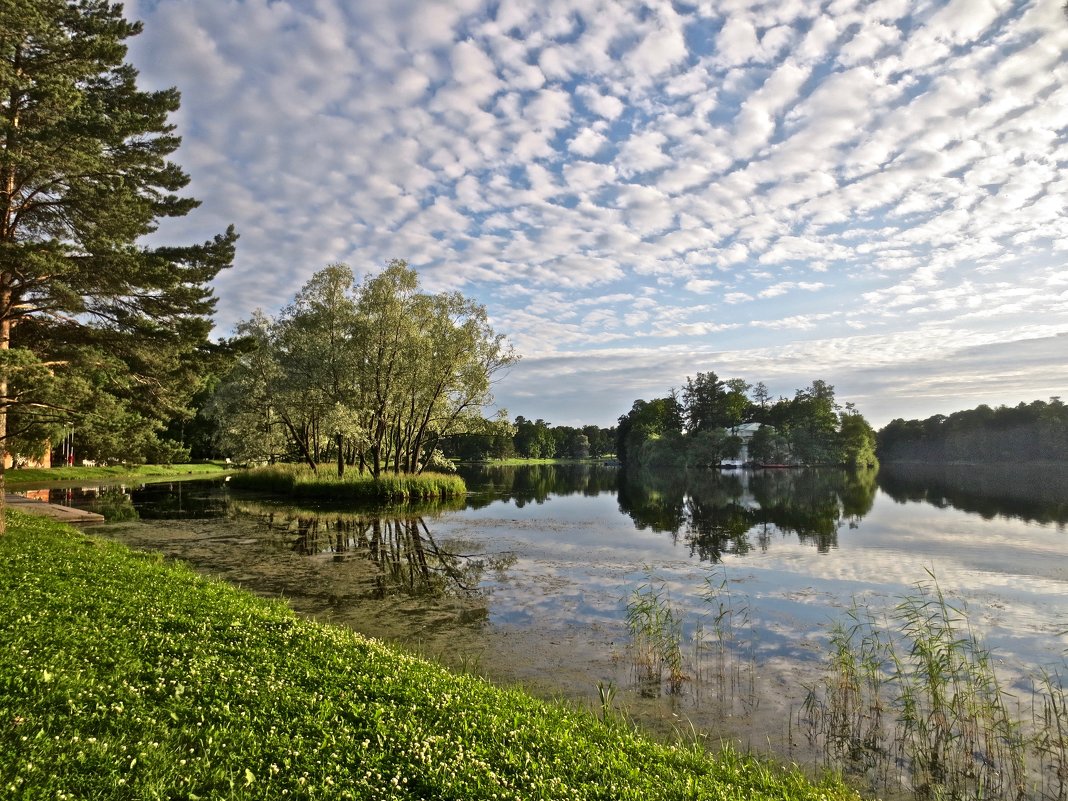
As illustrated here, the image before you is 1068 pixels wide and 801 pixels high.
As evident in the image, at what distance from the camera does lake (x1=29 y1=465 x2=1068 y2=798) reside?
9.46m

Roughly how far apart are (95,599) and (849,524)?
3100 cm

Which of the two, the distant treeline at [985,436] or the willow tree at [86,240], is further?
the distant treeline at [985,436]

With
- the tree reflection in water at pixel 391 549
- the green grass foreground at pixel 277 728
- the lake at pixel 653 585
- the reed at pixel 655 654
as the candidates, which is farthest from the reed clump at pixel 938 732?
the tree reflection in water at pixel 391 549

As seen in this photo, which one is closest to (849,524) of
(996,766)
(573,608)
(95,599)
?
(573,608)

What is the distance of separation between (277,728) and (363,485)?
108ft

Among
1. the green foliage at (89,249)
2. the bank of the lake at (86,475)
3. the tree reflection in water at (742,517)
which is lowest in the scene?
the tree reflection in water at (742,517)

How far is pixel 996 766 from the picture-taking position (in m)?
7.08

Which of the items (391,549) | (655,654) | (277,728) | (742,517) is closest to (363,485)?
(391,549)

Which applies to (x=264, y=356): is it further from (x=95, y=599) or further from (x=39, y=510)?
(x=95, y=599)

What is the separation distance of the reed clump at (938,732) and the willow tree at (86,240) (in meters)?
16.3

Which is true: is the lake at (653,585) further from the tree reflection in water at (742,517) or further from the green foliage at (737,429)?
the green foliage at (737,429)

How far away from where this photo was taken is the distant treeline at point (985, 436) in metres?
106

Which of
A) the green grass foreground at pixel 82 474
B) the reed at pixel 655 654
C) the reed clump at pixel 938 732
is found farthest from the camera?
the green grass foreground at pixel 82 474

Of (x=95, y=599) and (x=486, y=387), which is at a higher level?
(x=486, y=387)
